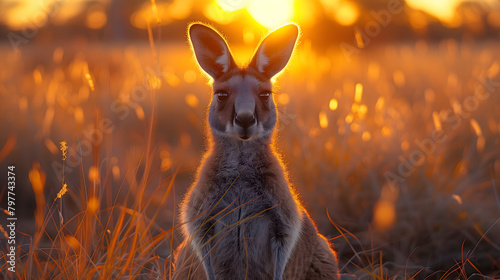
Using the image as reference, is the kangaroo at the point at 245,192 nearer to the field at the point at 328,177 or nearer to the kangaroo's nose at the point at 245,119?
the kangaroo's nose at the point at 245,119

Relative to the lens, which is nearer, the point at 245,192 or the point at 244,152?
the point at 245,192

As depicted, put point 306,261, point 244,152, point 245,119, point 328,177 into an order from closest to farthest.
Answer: point 245,119
point 244,152
point 306,261
point 328,177

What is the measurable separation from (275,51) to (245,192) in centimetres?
95

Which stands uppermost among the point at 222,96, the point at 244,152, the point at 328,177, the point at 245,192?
the point at 222,96

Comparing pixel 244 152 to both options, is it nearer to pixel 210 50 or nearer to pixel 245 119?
pixel 245 119

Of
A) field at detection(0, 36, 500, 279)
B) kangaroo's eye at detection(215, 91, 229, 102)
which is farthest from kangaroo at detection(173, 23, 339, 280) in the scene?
field at detection(0, 36, 500, 279)

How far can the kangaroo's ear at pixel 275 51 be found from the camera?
3174 millimetres

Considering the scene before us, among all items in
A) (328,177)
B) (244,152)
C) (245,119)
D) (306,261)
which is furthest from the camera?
(328,177)

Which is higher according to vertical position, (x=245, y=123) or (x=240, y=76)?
(x=240, y=76)

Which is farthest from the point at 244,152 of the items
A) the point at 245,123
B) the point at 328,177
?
the point at 328,177

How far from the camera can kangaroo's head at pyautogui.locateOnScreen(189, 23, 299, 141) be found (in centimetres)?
305

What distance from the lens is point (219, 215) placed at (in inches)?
117

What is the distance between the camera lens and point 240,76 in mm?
3191

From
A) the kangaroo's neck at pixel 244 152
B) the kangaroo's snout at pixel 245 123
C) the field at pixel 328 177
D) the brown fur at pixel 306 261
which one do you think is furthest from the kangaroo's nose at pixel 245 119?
the brown fur at pixel 306 261
